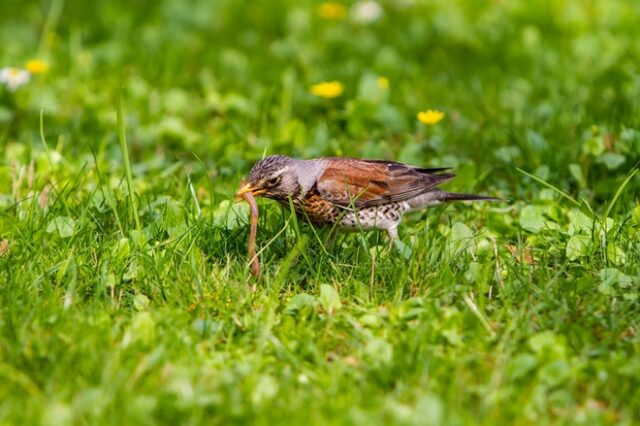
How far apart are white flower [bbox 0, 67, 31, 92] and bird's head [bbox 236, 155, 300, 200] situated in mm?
2779

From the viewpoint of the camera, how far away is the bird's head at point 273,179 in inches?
211

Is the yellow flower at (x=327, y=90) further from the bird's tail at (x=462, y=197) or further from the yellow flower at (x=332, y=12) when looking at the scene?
the yellow flower at (x=332, y=12)

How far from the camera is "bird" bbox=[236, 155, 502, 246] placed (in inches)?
214

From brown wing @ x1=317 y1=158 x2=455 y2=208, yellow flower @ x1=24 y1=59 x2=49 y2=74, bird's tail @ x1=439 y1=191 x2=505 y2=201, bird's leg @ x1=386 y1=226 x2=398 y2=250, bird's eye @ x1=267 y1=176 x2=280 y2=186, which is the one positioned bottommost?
bird's leg @ x1=386 y1=226 x2=398 y2=250

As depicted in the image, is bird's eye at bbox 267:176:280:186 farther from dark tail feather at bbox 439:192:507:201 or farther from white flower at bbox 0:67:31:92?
white flower at bbox 0:67:31:92

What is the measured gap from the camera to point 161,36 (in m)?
9.33

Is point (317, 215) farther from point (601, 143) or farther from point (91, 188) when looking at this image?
point (601, 143)

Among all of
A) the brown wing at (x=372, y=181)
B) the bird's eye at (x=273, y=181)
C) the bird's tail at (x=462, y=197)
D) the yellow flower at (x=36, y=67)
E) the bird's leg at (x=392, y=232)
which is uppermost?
the yellow flower at (x=36, y=67)

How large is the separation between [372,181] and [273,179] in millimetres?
752

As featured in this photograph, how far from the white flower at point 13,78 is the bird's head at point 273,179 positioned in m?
2.78

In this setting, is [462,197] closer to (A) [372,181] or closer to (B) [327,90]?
(A) [372,181]

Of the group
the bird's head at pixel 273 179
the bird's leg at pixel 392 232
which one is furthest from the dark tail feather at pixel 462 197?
the bird's head at pixel 273 179

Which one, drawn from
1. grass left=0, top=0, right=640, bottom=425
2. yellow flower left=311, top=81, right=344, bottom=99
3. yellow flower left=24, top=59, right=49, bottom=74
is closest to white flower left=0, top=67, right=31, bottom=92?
yellow flower left=24, top=59, right=49, bottom=74

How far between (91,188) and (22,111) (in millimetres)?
1705
